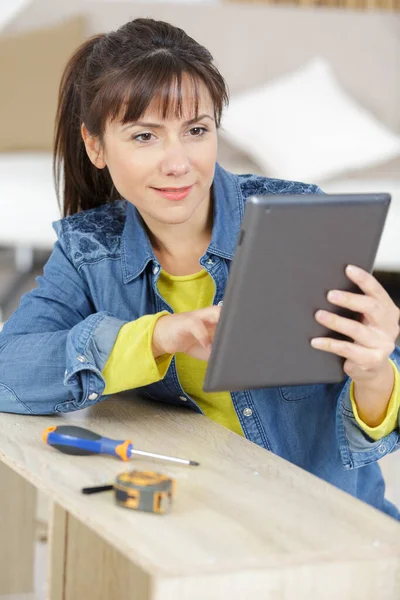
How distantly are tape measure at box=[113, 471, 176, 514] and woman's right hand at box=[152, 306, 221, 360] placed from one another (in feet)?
0.75

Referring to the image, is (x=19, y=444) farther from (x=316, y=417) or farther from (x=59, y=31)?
(x=59, y=31)

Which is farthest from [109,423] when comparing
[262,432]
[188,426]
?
[262,432]

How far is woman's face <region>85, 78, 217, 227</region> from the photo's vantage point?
1278 millimetres

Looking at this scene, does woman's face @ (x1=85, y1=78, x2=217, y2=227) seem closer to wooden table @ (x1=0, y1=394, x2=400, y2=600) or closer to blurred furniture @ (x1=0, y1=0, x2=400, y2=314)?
wooden table @ (x1=0, y1=394, x2=400, y2=600)

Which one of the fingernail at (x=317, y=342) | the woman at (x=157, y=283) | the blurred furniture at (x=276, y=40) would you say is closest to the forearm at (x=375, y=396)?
the woman at (x=157, y=283)

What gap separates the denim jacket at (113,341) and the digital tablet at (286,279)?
0.21 meters

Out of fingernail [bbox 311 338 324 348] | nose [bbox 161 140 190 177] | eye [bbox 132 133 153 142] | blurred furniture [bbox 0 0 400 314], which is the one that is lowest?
fingernail [bbox 311 338 324 348]

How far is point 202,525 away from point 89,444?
0.22m

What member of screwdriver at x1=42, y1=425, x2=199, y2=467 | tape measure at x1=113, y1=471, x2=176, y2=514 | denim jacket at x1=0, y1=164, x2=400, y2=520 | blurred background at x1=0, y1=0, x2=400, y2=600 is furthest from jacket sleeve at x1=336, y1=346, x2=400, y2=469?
blurred background at x1=0, y1=0, x2=400, y2=600

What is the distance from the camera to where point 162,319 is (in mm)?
1197

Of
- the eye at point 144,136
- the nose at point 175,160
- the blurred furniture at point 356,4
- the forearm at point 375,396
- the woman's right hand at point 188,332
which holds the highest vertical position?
the blurred furniture at point 356,4

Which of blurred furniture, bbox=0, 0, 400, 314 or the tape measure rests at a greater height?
blurred furniture, bbox=0, 0, 400, 314

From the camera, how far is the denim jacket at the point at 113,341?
A: 1.25 metres

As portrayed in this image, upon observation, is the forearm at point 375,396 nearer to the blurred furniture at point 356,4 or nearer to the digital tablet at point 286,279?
the digital tablet at point 286,279
